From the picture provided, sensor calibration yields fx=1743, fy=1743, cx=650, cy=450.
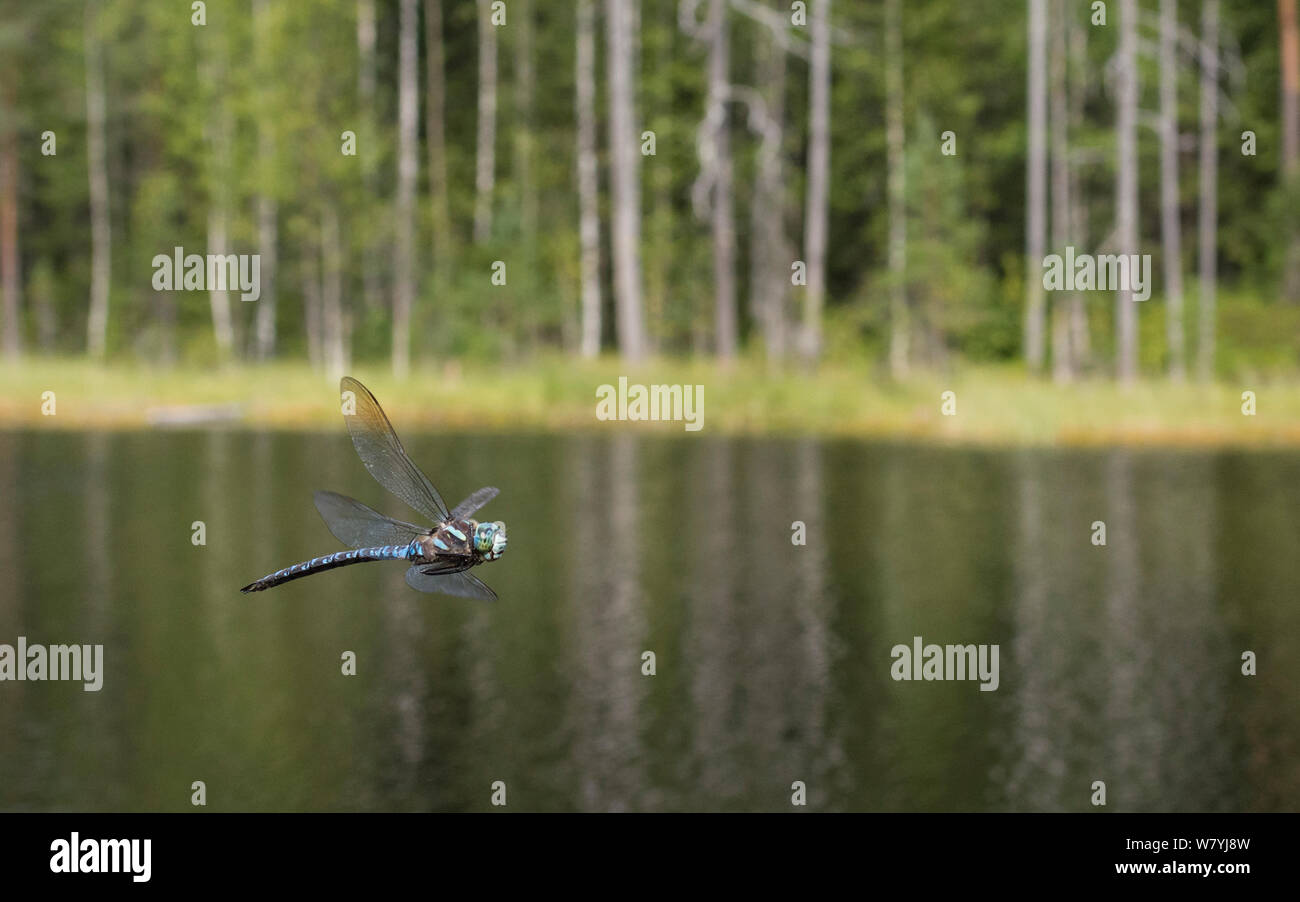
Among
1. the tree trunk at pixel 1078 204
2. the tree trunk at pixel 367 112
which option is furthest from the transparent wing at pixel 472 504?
the tree trunk at pixel 367 112

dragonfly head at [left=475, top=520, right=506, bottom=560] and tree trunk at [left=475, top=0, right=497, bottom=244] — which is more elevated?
tree trunk at [left=475, top=0, right=497, bottom=244]

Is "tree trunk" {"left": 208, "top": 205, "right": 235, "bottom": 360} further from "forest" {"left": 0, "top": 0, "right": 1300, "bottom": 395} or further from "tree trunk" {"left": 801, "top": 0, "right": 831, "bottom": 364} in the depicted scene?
"tree trunk" {"left": 801, "top": 0, "right": 831, "bottom": 364}

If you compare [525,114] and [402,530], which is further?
[525,114]

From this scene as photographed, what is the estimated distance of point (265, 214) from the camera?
199ft

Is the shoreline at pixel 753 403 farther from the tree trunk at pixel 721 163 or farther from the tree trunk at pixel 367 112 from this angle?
the tree trunk at pixel 367 112

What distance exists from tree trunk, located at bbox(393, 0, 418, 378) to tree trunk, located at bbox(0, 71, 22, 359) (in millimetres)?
15917

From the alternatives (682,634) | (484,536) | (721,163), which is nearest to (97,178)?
(721,163)

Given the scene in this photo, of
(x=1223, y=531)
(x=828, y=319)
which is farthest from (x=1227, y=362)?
(x=828, y=319)

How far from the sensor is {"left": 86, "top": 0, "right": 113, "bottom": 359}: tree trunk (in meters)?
63.9

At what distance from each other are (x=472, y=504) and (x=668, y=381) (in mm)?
46014

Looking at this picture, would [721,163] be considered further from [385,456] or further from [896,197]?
[385,456]

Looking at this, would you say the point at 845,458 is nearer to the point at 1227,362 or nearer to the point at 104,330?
the point at 1227,362

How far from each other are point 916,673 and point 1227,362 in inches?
730

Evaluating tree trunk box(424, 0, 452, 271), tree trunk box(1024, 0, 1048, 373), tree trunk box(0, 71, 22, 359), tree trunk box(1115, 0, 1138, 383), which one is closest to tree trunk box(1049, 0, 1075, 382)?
tree trunk box(1024, 0, 1048, 373)
